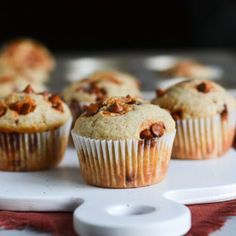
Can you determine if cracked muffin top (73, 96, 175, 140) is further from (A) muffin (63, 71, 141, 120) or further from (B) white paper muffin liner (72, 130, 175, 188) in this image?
(A) muffin (63, 71, 141, 120)

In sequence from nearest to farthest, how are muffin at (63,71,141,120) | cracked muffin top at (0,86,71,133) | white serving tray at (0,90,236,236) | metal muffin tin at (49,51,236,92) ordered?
white serving tray at (0,90,236,236), cracked muffin top at (0,86,71,133), muffin at (63,71,141,120), metal muffin tin at (49,51,236,92)

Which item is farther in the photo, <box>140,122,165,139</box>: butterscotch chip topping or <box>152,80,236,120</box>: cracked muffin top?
<box>152,80,236,120</box>: cracked muffin top

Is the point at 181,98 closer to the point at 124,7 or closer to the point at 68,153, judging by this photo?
the point at 68,153

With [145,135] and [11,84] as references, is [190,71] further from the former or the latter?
[145,135]

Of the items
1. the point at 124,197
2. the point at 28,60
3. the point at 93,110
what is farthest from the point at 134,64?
the point at 124,197

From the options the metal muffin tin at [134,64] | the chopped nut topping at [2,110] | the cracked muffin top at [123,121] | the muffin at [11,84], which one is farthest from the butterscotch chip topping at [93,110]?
the metal muffin tin at [134,64]

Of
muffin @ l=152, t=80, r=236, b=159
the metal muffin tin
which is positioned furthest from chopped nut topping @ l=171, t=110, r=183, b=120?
the metal muffin tin
